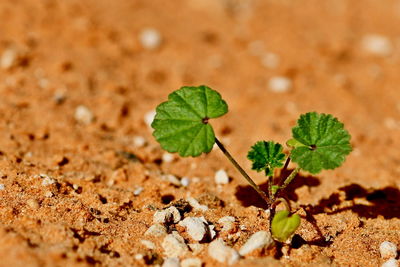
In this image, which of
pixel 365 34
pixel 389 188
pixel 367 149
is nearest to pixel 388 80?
pixel 365 34

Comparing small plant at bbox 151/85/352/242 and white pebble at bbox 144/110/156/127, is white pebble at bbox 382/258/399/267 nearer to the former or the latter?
small plant at bbox 151/85/352/242

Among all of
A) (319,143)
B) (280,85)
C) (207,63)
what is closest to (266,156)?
(319,143)

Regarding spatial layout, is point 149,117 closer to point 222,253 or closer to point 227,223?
point 227,223

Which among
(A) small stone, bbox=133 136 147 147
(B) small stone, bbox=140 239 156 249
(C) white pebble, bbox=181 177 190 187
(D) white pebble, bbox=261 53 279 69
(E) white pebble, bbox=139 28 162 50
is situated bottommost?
(B) small stone, bbox=140 239 156 249

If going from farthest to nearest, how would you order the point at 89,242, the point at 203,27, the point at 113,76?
the point at 203,27 → the point at 113,76 → the point at 89,242

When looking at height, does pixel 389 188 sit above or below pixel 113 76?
below

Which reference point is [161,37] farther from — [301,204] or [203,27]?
[301,204]

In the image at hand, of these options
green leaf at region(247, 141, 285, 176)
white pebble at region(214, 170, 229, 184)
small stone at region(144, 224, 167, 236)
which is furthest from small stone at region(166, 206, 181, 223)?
white pebble at region(214, 170, 229, 184)

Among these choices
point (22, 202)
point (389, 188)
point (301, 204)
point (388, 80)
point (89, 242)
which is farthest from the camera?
point (388, 80)
